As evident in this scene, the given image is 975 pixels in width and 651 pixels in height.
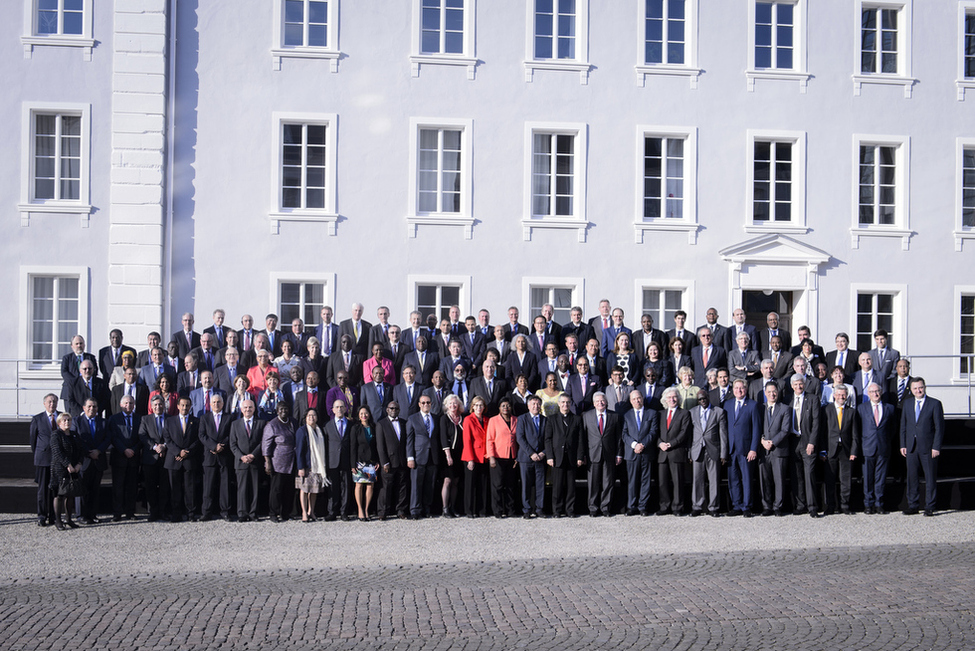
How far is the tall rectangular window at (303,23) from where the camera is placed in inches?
741

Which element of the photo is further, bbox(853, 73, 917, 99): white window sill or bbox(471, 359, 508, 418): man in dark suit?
bbox(853, 73, 917, 99): white window sill

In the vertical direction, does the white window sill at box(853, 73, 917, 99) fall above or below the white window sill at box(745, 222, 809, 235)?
above

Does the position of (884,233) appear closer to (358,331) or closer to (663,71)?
(663,71)

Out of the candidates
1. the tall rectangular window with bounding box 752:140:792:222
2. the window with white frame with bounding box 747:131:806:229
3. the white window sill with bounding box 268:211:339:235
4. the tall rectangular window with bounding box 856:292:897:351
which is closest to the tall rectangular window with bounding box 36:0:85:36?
the white window sill with bounding box 268:211:339:235

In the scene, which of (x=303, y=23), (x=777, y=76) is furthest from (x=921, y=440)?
(x=303, y=23)

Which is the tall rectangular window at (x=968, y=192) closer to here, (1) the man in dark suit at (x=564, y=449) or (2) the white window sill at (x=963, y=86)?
(2) the white window sill at (x=963, y=86)

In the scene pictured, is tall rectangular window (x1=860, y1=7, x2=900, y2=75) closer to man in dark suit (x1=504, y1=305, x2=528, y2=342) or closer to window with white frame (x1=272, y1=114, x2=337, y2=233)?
man in dark suit (x1=504, y1=305, x2=528, y2=342)

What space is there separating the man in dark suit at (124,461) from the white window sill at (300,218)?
20.0 feet

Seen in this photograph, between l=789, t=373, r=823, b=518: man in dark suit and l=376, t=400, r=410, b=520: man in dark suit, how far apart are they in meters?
5.28

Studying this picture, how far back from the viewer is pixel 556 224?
19.2m

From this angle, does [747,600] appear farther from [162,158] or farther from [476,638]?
[162,158]

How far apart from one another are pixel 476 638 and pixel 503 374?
7.13 meters

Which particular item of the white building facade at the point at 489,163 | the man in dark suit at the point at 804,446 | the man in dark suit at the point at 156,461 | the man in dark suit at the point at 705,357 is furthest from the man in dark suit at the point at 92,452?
the man in dark suit at the point at 804,446

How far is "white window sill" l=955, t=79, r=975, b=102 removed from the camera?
20.2 meters
